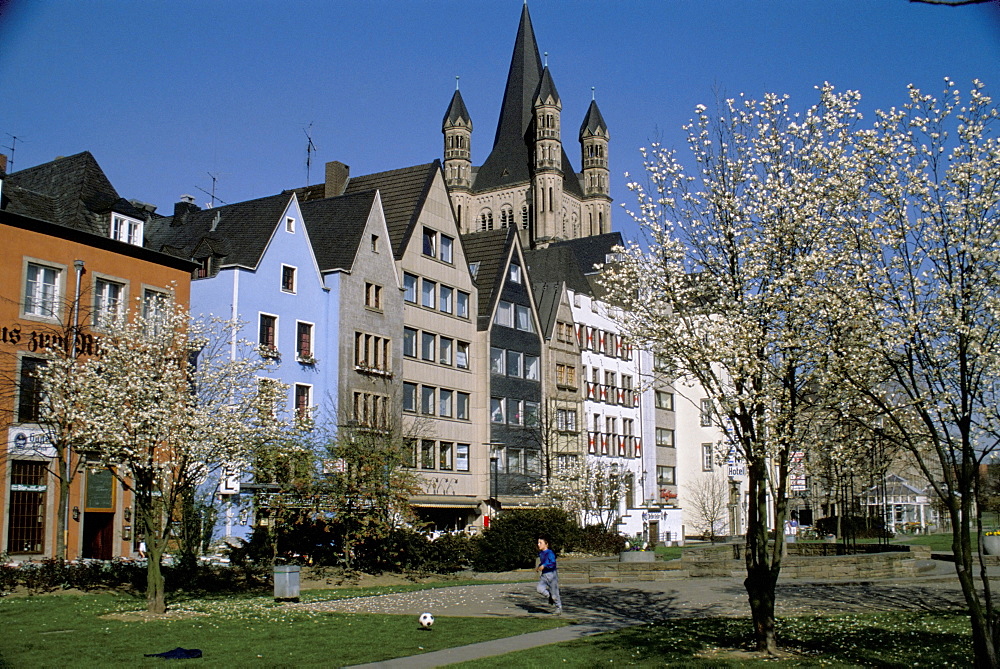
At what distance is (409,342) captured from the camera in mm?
53719

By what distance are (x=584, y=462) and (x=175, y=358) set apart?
123 feet

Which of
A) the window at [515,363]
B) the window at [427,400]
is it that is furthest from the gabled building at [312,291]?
the window at [515,363]

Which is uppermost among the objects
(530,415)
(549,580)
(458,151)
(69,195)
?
(458,151)

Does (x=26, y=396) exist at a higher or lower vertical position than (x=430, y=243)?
lower

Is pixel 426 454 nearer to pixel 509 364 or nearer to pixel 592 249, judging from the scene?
pixel 509 364

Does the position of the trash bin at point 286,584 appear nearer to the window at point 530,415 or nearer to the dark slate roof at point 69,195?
the dark slate roof at point 69,195

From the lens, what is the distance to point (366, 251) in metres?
50.5

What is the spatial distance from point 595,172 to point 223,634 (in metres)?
138

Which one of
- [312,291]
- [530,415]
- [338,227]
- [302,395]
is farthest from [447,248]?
[302,395]

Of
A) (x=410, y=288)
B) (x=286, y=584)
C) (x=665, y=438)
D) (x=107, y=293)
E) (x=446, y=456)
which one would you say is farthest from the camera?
(x=665, y=438)

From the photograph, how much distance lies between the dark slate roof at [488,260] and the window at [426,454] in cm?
854

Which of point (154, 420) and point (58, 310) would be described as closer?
point (154, 420)

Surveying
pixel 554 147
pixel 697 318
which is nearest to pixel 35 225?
pixel 697 318

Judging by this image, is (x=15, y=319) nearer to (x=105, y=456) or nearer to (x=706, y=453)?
(x=105, y=456)
